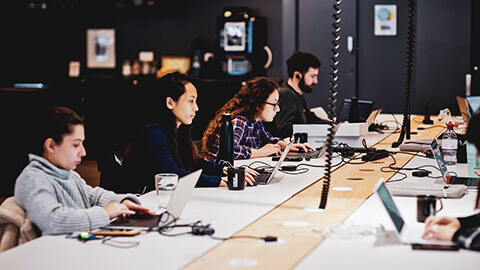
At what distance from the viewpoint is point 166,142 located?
10.0 feet

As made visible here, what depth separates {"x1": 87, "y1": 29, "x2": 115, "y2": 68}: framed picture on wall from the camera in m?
10.9

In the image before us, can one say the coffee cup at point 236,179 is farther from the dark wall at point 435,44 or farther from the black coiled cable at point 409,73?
the dark wall at point 435,44

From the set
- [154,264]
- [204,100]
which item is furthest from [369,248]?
[204,100]

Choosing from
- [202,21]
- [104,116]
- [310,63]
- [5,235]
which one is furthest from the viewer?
[202,21]

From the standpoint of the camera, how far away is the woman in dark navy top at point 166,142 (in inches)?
118

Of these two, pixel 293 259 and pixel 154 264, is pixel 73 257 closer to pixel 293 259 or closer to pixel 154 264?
pixel 154 264

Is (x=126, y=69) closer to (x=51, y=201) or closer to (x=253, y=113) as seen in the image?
(x=253, y=113)

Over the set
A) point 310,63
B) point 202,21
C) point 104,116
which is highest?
point 202,21

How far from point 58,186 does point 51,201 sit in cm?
11

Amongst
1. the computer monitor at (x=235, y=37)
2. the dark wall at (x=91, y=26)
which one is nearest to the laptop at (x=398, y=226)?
the computer monitor at (x=235, y=37)

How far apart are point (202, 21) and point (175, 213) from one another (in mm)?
8548

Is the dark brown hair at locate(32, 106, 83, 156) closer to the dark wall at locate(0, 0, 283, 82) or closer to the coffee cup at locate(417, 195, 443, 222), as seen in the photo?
the coffee cup at locate(417, 195, 443, 222)

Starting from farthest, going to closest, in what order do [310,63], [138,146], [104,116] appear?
[104,116], [310,63], [138,146]

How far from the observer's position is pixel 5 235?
6.94 ft
